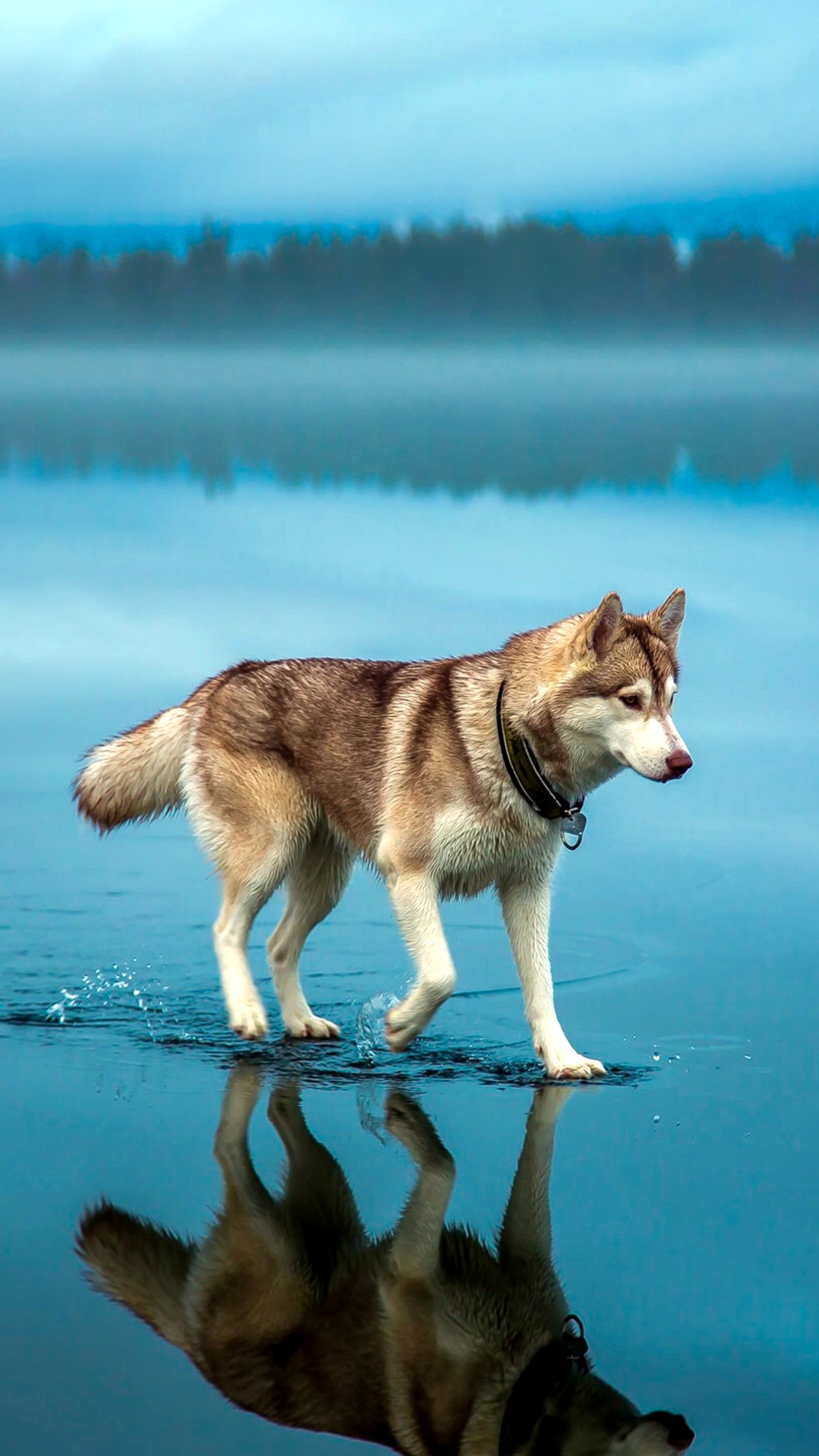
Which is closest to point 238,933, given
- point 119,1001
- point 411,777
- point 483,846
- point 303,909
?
point 303,909

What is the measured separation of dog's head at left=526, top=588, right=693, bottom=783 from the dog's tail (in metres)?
2.31

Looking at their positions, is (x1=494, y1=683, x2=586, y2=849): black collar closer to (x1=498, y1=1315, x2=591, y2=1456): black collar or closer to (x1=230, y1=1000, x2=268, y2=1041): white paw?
(x1=230, y1=1000, x2=268, y2=1041): white paw

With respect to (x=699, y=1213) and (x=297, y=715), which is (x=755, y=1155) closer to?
(x=699, y=1213)

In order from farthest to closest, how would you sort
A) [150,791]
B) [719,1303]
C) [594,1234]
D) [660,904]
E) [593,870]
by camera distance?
1. [593,870]
2. [660,904]
3. [150,791]
4. [594,1234]
5. [719,1303]

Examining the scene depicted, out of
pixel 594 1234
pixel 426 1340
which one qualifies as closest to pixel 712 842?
pixel 594 1234

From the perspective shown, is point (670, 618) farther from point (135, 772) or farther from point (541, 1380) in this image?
point (541, 1380)

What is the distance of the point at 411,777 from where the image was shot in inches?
303

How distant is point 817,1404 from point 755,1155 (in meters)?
A: 1.55

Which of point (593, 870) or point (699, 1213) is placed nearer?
point (699, 1213)

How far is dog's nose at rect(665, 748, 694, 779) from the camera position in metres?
6.89

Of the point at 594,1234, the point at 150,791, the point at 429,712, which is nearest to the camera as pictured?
the point at 594,1234

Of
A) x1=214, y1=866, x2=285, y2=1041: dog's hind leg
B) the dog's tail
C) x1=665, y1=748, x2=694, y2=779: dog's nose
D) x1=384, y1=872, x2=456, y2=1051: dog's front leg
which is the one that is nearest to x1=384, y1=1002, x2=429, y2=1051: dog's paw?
x1=384, y1=872, x2=456, y2=1051: dog's front leg

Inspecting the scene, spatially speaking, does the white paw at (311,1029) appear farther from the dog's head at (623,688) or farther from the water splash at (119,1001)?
the dog's head at (623,688)

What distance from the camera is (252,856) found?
8.14 m
